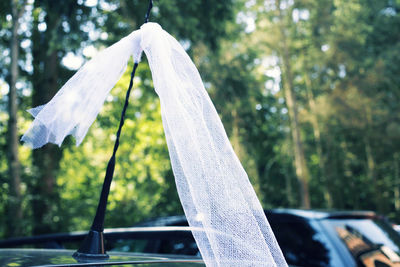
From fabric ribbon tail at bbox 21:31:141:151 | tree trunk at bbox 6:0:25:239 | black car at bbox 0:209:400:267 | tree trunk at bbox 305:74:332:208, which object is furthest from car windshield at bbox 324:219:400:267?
tree trunk at bbox 305:74:332:208

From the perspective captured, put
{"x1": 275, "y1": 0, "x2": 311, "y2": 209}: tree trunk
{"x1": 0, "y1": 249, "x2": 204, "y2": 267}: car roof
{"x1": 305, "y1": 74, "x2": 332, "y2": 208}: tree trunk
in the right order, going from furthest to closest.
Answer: {"x1": 305, "y1": 74, "x2": 332, "y2": 208}: tree trunk < {"x1": 275, "y1": 0, "x2": 311, "y2": 209}: tree trunk < {"x1": 0, "y1": 249, "x2": 204, "y2": 267}: car roof

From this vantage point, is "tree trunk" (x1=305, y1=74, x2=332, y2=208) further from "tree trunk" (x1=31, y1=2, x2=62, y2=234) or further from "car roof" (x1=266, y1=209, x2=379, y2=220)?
"car roof" (x1=266, y1=209, x2=379, y2=220)

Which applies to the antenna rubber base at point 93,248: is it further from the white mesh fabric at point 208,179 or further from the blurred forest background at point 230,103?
the blurred forest background at point 230,103

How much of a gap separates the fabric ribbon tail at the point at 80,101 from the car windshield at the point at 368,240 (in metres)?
2.38

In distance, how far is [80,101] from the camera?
1705 millimetres

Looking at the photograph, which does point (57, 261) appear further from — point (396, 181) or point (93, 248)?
point (396, 181)

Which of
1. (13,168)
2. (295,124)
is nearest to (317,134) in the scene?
(295,124)

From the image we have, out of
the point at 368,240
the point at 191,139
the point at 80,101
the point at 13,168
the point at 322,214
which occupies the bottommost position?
the point at 368,240

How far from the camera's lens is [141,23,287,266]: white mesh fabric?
1.36 m

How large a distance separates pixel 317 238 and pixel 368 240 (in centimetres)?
43

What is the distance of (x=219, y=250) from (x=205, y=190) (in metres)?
0.20

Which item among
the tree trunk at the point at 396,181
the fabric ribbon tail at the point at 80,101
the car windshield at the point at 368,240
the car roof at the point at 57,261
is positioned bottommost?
the tree trunk at the point at 396,181

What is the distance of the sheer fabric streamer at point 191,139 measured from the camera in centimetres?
137

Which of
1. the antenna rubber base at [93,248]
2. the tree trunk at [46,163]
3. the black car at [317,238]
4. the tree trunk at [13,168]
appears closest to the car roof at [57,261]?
the antenna rubber base at [93,248]
